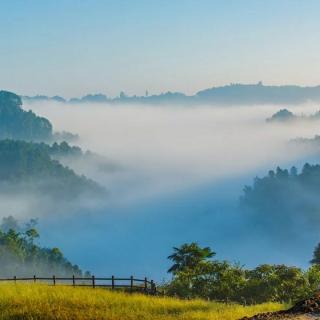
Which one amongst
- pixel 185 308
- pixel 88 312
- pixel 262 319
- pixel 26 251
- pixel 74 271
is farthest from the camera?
pixel 74 271

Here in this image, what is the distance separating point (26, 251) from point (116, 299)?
137 metres

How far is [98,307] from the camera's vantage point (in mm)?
35281

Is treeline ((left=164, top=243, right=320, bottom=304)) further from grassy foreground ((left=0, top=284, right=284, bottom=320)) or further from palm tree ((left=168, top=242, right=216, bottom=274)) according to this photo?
grassy foreground ((left=0, top=284, right=284, bottom=320))

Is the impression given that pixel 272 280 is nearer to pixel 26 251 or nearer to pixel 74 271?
pixel 26 251

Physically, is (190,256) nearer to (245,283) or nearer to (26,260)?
(245,283)

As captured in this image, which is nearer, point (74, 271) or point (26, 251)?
point (26, 251)

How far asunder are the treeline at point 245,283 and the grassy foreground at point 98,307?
12821mm

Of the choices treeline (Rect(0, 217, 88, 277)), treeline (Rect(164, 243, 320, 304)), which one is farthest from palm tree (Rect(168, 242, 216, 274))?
treeline (Rect(0, 217, 88, 277))

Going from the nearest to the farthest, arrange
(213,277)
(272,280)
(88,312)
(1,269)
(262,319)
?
(262,319) → (88,312) → (272,280) → (213,277) → (1,269)

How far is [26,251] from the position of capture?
559ft

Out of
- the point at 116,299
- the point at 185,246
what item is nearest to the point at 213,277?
the point at 185,246

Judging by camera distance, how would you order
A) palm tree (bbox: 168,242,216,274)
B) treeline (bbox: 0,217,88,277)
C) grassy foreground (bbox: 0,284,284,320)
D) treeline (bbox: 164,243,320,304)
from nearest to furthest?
grassy foreground (bbox: 0,284,284,320)
treeline (bbox: 164,243,320,304)
palm tree (bbox: 168,242,216,274)
treeline (bbox: 0,217,88,277)

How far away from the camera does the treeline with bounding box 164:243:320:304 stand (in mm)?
51656

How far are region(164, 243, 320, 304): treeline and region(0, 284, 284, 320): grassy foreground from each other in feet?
42.1
